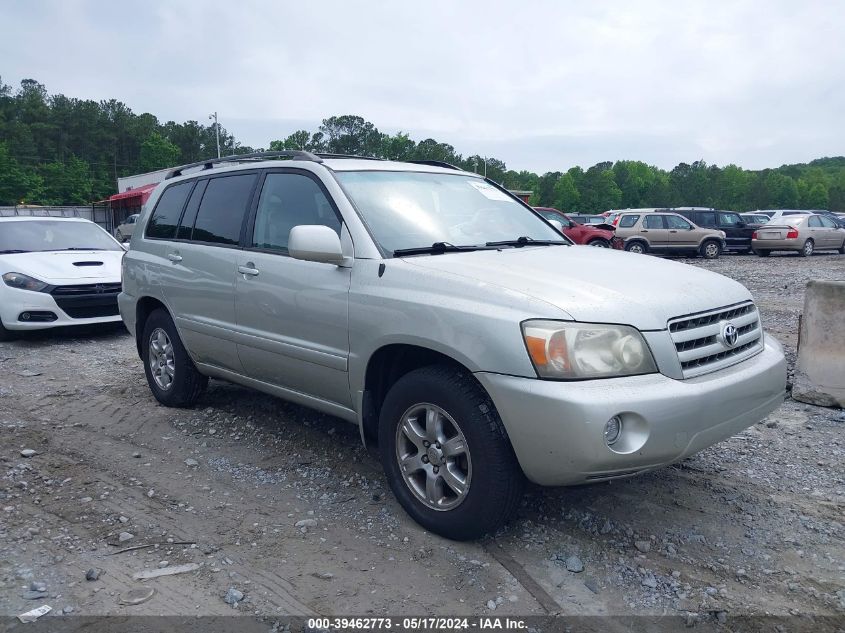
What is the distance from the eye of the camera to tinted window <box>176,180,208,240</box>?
523 cm

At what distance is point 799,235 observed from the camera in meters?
23.1

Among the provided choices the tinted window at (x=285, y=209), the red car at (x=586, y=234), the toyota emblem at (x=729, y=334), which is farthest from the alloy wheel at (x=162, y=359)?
the red car at (x=586, y=234)

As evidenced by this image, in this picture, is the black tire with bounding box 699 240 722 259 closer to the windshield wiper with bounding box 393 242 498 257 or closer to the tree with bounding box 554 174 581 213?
the windshield wiper with bounding box 393 242 498 257

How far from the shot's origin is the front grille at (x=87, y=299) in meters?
8.45

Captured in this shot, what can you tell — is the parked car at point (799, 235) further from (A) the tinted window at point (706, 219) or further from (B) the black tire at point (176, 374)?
(B) the black tire at point (176, 374)

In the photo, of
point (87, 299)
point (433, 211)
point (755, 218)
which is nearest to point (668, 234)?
point (755, 218)

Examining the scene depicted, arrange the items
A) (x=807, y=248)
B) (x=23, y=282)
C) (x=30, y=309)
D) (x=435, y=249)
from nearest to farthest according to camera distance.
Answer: (x=435, y=249) → (x=30, y=309) → (x=23, y=282) → (x=807, y=248)

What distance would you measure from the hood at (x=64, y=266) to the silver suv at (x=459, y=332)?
4.31 m

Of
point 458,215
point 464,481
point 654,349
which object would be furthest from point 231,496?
point 654,349

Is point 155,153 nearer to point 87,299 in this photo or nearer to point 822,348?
point 87,299

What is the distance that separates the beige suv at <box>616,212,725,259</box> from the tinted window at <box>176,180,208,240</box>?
64.1 feet

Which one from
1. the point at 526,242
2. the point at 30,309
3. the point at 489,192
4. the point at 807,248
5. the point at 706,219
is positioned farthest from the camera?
the point at 706,219

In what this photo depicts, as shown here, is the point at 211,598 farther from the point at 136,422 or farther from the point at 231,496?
the point at 136,422

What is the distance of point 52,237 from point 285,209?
666cm
